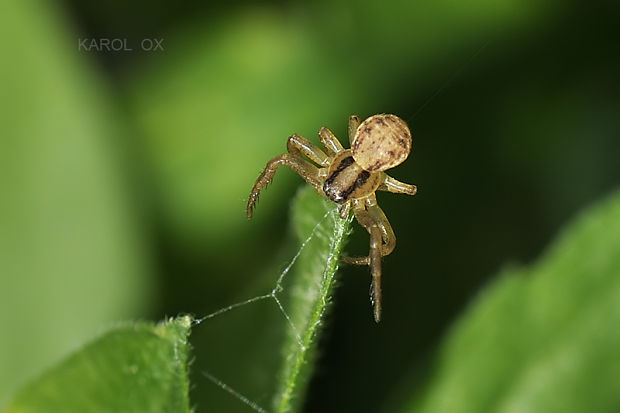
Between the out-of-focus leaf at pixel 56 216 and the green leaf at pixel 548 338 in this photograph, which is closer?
the green leaf at pixel 548 338

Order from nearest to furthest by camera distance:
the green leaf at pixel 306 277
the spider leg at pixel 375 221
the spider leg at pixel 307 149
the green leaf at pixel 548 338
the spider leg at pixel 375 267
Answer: the green leaf at pixel 306 277 < the spider leg at pixel 375 267 < the green leaf at pixel 548 338 < the spider leg at pixel 375 221 < the spider leg at pixel 307 149

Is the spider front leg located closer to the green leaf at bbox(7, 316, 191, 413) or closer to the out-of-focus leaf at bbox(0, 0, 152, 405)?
the out-of-focus leaf at bbox(0, 0, 152, 405)

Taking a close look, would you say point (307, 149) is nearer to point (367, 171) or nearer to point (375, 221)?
point (367, 171)

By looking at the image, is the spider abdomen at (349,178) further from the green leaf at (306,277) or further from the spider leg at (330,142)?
the green leaf at (306,277)

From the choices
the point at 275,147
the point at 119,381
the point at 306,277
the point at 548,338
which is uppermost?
the point at 119,381

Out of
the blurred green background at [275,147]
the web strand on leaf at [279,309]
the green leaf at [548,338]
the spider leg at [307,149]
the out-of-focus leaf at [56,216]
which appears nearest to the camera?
the web strand on leaf at [279,309]

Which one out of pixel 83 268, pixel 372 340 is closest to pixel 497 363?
pixel 372 340

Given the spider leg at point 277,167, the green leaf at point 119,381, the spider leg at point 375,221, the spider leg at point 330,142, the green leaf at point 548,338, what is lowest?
the green leaf at point 548,338

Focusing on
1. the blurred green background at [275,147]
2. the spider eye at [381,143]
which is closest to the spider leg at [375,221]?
the spider eye at [381,143]

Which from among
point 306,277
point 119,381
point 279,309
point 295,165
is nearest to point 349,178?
point 295,165
